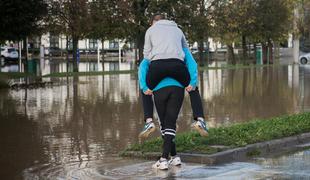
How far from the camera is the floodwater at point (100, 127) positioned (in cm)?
765

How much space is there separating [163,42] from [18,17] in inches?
667

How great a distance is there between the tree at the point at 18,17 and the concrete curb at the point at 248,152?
15.7 metres

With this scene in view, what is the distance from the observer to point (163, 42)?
7664 mm

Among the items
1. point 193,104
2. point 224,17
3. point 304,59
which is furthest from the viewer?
point 304,59

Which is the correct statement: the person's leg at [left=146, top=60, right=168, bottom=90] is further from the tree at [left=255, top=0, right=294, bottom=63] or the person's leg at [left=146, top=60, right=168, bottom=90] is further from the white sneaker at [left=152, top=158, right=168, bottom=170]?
the tree at [left=255, top=0, right=294, bottom=63]

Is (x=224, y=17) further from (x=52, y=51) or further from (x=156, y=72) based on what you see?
(x=52, y=51)

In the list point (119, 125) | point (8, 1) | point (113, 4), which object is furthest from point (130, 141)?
point (113, 4)

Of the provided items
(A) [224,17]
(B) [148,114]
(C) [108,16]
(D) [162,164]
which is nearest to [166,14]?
(C) [108,16]

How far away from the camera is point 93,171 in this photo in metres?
7.75

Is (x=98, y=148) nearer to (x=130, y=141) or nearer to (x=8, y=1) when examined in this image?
(x=130, y=141)

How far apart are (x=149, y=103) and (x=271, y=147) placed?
2.18 m

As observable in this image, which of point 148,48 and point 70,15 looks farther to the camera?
point 70,15

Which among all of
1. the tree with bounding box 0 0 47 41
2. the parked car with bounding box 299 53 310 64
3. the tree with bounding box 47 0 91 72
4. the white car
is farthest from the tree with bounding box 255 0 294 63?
the white car

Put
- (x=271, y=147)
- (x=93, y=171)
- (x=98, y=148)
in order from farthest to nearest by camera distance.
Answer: (x=98, y=148) < (x=271, y=147) < (x=93, y=171)
